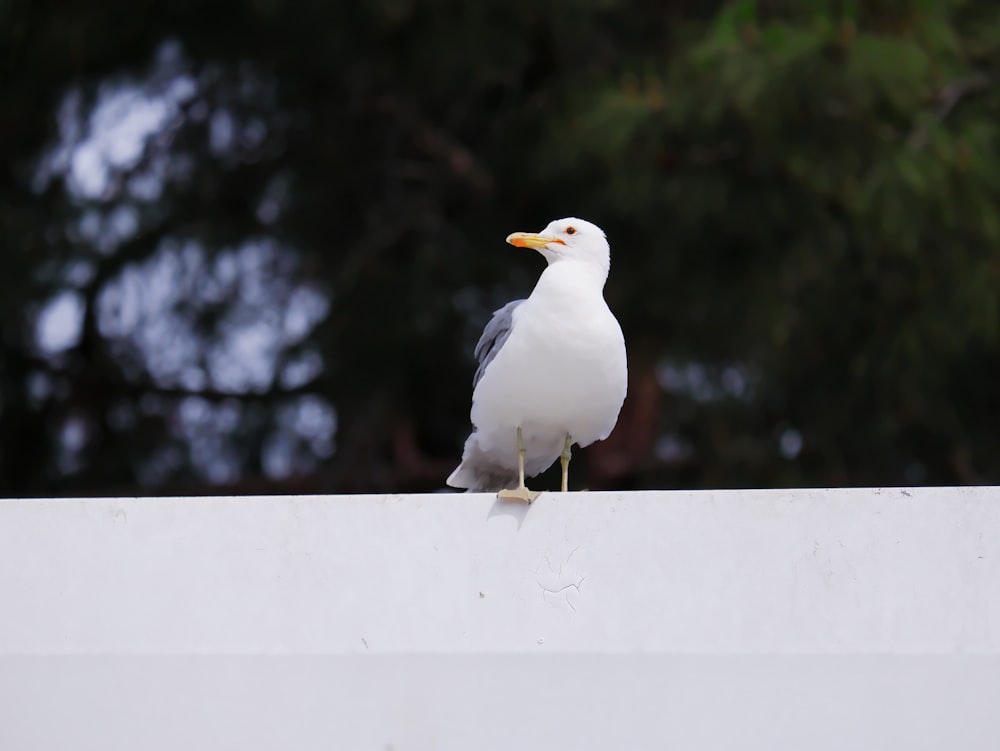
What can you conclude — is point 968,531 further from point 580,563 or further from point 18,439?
point 18,439

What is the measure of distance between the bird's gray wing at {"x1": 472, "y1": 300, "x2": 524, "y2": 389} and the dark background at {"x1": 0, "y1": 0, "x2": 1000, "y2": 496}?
6.12 feet

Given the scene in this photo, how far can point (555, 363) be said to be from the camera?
255 centimetres

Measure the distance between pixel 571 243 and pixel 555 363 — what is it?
0.34 meters

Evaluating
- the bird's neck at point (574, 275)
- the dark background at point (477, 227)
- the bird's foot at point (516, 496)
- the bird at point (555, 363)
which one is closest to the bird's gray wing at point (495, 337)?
the bird at point (555, 363)

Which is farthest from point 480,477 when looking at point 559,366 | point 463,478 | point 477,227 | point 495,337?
point 477,227

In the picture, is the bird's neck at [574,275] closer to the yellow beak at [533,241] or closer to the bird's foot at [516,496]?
the yellow beak at [533,241]

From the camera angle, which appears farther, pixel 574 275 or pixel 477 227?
pixel 477 227

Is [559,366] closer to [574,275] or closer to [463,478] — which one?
[574,275]

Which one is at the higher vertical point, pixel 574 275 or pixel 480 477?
pixel 574 275

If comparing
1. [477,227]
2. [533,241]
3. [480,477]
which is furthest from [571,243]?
[477,227]

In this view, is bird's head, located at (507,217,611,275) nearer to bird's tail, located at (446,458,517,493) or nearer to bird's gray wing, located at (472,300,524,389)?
bird's gray wing, located at (472,300,524,389)

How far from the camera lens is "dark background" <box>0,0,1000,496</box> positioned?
4.63 meters

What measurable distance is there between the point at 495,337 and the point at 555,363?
28 centimetres

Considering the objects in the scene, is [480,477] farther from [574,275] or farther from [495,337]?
[574,275]
